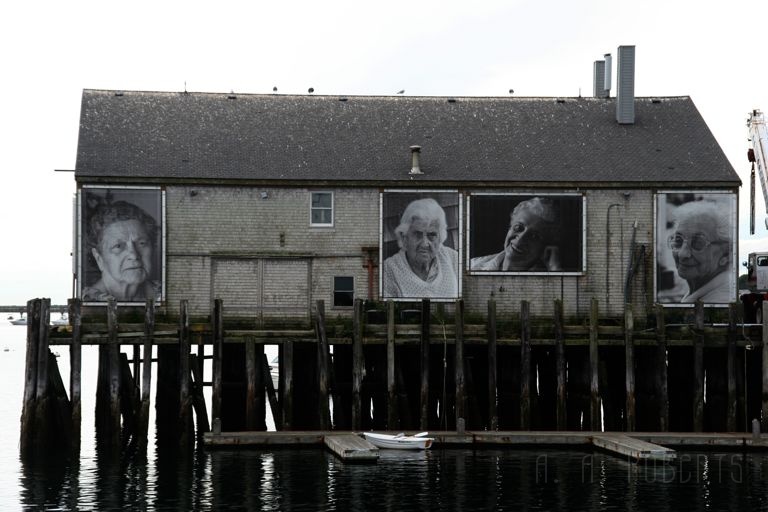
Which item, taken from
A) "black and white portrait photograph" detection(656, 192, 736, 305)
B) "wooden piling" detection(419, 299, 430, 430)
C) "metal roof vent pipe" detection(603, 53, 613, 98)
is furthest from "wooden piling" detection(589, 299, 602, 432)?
"metal roof vent pipe" detection(603, 53, 613, 98)

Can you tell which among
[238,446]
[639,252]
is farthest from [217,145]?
[639,252]

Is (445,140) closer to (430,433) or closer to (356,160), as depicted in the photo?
(356,160)

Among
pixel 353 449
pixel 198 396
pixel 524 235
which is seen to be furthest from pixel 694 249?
pixel 198 396

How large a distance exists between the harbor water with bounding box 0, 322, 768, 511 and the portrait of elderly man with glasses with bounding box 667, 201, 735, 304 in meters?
6.05

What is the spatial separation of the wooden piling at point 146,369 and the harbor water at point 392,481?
854 millimetres

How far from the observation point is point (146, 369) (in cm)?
3928

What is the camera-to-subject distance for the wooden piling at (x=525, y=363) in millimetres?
39906

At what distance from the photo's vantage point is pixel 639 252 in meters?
42.5

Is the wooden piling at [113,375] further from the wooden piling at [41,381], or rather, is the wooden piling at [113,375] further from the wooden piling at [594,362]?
the wooden piling at [594,362]

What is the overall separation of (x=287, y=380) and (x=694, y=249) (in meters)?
13.9

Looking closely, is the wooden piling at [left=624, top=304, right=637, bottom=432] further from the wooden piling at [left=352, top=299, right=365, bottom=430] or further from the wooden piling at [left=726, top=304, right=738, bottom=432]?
the wooden piling at [left=352, top=299, right=365, bottom=430]

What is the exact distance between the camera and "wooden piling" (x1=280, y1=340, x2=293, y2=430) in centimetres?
3912

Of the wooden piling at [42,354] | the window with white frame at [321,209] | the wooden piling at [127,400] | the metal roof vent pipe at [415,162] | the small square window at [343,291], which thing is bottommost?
the wooden piling at [127,400]

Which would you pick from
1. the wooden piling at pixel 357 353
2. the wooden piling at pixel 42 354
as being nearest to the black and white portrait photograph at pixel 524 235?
the wooden piling at pixel 357 353
